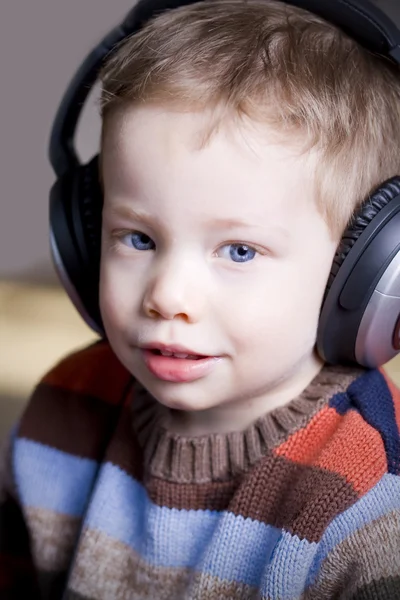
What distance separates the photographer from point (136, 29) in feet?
3.35

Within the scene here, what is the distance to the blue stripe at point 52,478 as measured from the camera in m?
1.19

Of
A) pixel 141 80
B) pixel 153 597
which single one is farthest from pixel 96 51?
pixel 153 597

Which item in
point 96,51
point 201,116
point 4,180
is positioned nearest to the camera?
point 201,116

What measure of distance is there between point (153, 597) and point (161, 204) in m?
0.48

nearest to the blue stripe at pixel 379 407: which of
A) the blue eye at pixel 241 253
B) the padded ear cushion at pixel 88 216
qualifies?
the blue eye at pixel 241 253

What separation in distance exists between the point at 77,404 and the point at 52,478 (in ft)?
0.34

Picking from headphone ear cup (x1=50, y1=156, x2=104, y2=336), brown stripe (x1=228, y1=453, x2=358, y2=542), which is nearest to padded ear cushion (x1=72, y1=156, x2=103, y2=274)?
headphone ear cup (x1=50, y1=156, x2=104, y2=336)

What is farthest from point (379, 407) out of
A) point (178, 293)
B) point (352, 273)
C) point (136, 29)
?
point (136, 29)

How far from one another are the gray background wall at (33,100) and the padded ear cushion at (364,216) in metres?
0.73

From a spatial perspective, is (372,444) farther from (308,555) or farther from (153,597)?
(153,597)

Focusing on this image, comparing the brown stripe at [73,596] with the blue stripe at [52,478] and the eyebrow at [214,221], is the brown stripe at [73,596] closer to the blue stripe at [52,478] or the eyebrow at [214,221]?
the blue stripe at [52,478]

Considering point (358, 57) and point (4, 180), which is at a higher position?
point (358, 57)

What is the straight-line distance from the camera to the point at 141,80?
928mm

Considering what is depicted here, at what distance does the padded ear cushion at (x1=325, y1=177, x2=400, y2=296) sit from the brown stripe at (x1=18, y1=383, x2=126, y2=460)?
43cm
